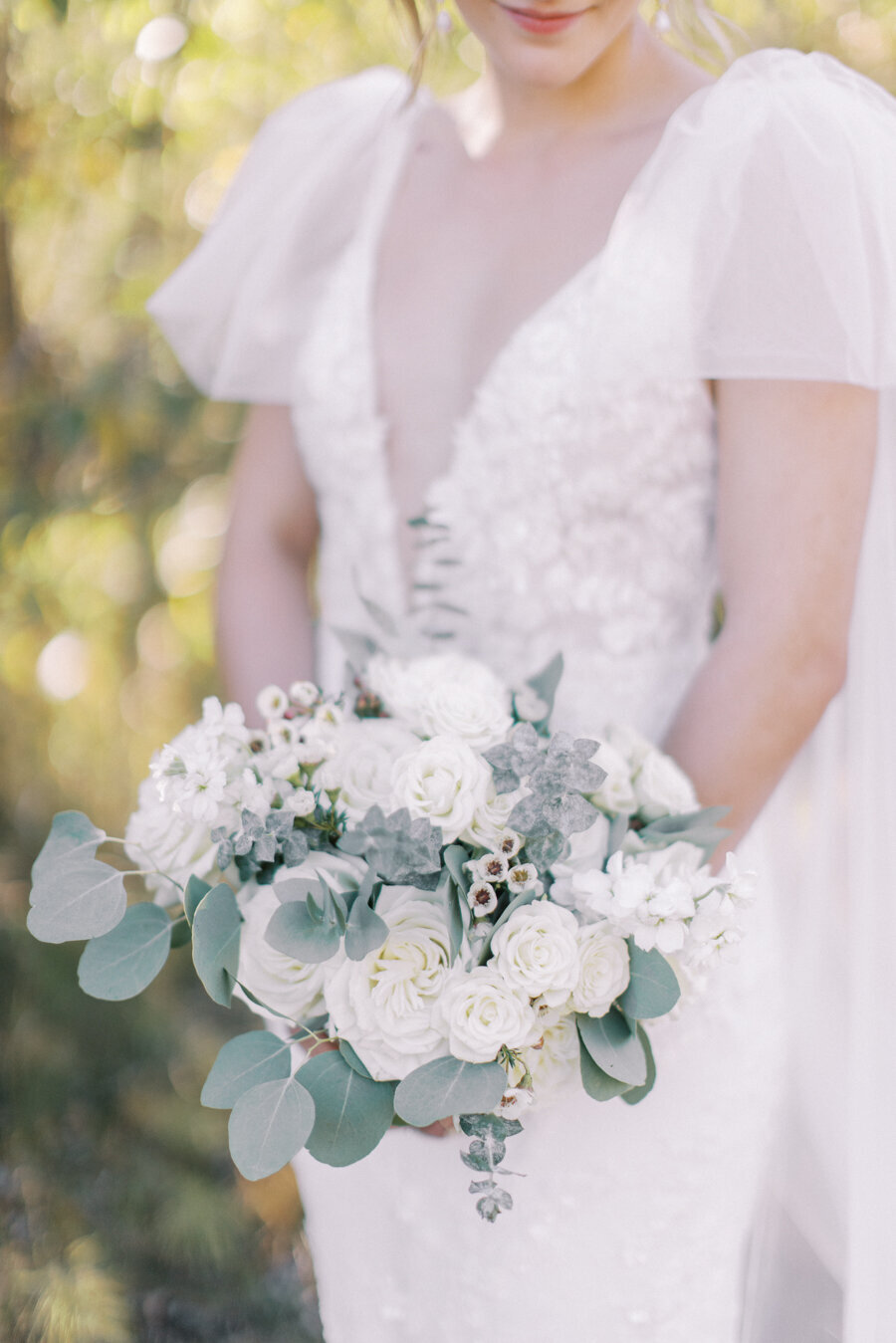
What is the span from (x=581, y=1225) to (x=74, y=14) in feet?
6.50

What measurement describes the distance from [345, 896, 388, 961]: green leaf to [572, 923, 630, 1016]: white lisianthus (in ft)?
0.50

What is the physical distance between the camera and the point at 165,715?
274 centimetres

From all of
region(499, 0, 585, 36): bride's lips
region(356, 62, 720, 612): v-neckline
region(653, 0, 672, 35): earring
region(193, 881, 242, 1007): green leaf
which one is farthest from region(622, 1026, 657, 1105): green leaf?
region(653, 0, 672, 35): earring

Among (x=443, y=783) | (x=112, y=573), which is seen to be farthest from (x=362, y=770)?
(x=112, y=573)

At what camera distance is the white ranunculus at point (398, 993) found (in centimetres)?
84

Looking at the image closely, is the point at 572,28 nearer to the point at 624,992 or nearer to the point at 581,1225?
the point at 624,992

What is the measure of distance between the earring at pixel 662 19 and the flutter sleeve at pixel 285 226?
35cm

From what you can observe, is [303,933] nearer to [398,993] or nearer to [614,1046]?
[398,993]

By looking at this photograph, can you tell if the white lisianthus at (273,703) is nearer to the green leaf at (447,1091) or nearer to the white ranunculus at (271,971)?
the white ranunculus at (271,971)

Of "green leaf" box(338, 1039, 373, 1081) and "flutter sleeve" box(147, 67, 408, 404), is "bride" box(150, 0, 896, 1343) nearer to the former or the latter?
"flutter sleeve" box(147, 67, 408, 404)

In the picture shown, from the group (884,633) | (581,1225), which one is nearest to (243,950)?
(581,1225)

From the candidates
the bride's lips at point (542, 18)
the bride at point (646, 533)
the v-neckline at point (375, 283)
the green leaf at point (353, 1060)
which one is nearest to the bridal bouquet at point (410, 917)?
the green leaf at point (353, 1060)

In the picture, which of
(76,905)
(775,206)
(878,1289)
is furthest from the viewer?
(878,1289)

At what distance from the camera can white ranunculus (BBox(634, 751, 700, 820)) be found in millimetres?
968
